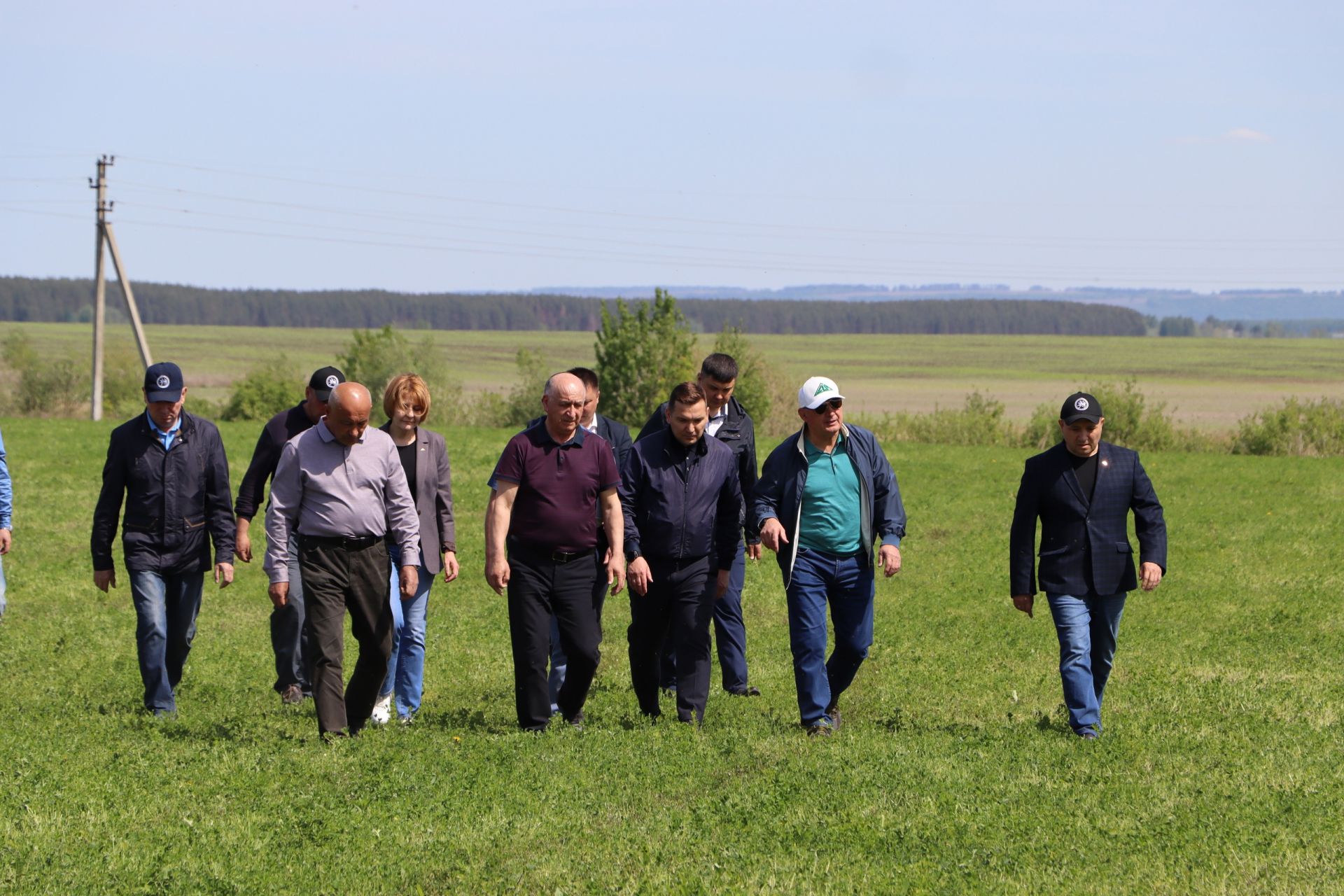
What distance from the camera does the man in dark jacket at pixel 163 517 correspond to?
894 centimetres

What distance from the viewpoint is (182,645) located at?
30.4 feet

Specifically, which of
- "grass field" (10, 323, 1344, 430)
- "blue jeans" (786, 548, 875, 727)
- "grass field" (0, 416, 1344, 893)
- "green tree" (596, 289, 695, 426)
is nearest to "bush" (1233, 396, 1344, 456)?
"green tree" (596, 289, 695, 426)

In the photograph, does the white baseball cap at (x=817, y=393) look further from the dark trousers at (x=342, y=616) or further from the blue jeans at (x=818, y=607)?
the dark trousers at (x=342, y=616)

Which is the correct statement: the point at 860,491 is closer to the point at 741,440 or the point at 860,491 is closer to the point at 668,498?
the point at 668,498

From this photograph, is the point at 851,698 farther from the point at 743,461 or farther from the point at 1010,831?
the point at 1010,831

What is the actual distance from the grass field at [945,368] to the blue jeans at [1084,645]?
212 ft

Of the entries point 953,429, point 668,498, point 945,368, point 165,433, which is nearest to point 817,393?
point 668,498

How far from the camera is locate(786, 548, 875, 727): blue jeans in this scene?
8539 mm

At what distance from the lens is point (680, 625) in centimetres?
865

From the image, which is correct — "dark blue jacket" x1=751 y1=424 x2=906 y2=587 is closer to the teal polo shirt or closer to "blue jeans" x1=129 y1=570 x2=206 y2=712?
the teal polo shirt

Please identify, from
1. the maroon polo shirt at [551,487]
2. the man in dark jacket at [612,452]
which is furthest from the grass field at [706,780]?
the maroon polo shirt at [551,487]

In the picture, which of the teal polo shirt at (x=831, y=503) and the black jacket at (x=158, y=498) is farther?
the black jacket at (x=158, y=498)

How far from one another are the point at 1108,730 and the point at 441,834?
4.32 metres

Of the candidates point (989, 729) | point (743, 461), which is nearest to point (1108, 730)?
point (989, 729)
